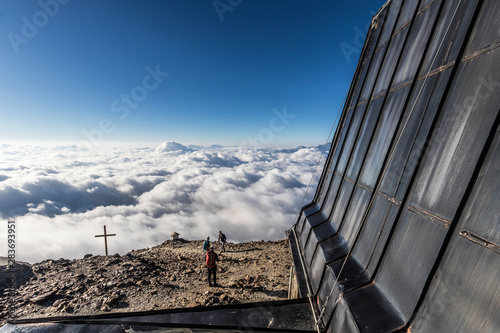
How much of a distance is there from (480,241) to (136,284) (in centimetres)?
1432

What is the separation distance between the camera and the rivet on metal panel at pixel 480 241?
210cm

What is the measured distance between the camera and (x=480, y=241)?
226 centimetres

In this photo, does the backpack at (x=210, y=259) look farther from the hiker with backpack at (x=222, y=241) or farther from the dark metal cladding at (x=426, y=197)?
the hiker with backpack at (x=222, y=241)

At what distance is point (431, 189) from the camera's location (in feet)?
10.2

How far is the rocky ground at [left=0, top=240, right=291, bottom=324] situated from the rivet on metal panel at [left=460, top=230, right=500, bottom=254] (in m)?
9.68

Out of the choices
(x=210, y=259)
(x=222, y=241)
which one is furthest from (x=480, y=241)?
(x=222, y=241)

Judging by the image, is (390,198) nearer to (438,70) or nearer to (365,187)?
(365,187)

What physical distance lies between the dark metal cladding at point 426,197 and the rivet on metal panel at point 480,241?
0.01 metres

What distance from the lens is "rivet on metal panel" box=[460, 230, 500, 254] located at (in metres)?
→ 2.10

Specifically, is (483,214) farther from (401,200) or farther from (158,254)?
(158,254)

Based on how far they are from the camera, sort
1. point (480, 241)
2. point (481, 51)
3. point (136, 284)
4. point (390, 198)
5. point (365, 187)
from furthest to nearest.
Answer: point (136, 284) → point (365, 187) → point (390, 198) → point (481, 51) → point (480, 241)

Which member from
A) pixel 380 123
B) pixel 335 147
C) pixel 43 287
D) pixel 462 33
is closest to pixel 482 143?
pixel 462 33

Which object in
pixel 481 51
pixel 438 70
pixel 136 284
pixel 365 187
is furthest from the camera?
pixel 136 284

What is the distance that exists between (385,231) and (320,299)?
2.02 m
